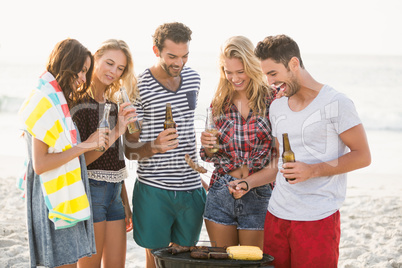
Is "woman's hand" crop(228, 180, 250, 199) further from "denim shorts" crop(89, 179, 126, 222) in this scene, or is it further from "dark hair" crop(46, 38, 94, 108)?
"dark hair" crop(46, 38, 94, 108)

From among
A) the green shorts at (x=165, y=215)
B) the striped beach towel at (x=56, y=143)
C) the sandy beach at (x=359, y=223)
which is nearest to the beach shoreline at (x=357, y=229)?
the sandy beach at (x=359, y=223)

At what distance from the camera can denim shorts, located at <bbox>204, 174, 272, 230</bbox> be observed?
3586 mm

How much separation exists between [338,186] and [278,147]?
0.63 metres

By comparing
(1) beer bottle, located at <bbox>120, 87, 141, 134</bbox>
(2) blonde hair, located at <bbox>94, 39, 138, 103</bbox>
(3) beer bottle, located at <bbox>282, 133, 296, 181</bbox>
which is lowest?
(3) beer bottle, located at <bbox>282, 133, 296, 181</bbox>

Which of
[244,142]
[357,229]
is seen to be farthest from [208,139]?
[357,229]

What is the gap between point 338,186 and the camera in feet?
10.1

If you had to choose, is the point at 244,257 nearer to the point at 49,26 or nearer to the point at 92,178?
the point at 92,178

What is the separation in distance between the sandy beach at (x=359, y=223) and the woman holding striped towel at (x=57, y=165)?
217cm

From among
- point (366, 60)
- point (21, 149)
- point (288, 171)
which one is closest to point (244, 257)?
point (288, 171)

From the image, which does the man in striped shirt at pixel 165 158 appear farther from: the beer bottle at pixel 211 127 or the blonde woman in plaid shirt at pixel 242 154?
the beer bottle at pixel 211 127

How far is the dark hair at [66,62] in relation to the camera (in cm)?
315

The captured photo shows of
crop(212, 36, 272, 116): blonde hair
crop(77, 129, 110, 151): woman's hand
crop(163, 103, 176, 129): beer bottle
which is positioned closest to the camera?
crop(77, 129, 110, 151): woman's hand

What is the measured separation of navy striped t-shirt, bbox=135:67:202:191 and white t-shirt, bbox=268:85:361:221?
98 centimetres

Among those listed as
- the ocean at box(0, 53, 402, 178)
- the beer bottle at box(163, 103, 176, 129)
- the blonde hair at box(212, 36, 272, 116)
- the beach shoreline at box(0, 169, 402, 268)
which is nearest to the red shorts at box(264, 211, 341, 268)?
the blonde hair at box(212, 36, 272, 116)
